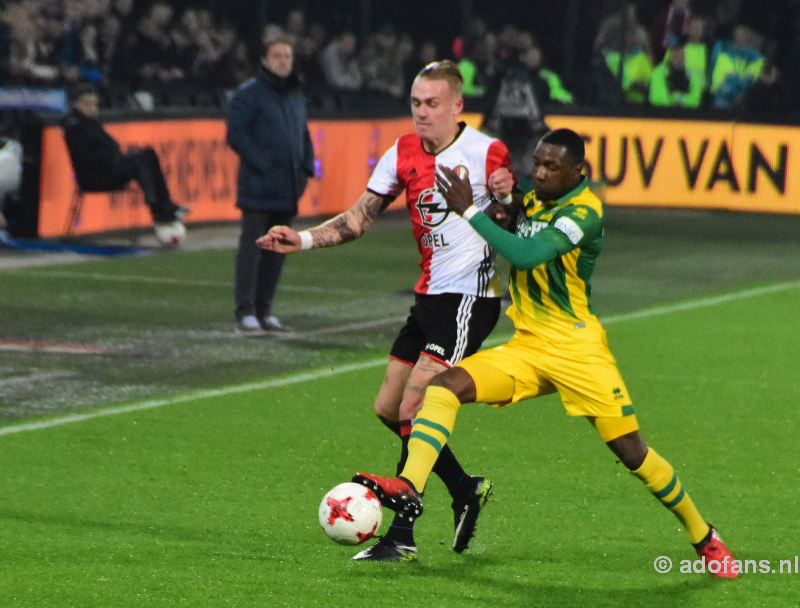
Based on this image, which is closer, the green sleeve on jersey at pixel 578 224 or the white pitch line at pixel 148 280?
the green sleeve on jersey at pixel 578 224

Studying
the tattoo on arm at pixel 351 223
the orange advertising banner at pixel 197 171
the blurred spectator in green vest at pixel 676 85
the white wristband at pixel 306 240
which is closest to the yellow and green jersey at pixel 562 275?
the tattoo on arm at pixel 351 223

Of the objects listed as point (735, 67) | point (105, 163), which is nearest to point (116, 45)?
point (105, 163)

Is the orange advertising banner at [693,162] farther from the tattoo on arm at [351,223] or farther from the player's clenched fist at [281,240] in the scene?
the player's clenched fist at [281,240]

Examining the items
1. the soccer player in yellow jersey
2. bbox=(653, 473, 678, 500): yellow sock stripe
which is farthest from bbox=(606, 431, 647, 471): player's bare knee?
bbox=(653, 473, 678, 500): yellow sock stripe

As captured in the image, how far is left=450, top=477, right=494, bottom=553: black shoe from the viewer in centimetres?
735

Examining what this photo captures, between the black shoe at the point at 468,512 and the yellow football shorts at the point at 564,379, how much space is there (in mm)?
557

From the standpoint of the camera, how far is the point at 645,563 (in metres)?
7.20

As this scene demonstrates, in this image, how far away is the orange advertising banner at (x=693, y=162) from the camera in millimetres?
23625

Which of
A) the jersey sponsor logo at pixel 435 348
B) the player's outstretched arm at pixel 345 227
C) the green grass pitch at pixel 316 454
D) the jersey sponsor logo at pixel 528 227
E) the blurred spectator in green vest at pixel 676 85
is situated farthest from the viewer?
the blurred spectator in green vest at pixel 676 85

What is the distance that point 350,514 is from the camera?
6508mm

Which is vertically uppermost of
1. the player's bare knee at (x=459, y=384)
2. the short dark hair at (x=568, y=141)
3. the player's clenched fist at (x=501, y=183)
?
the short dark hair at (x=568, y=141)

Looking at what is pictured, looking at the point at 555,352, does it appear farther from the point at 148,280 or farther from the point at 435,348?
the point at 148,280

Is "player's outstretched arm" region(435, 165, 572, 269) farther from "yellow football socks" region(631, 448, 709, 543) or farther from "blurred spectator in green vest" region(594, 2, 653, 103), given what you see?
"blurred spectator in green vest" region(594, 2, 653, 103)

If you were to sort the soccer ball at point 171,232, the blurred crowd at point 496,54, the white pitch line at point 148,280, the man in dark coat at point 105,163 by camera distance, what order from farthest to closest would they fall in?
the blurred crowd at point 496,54 < the soccer ball at point 171,232 < the man in dark coat at point 105,163 < the white pitch line at point 148,280
